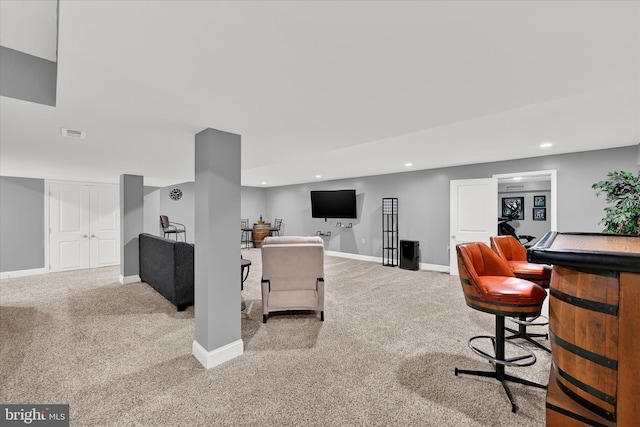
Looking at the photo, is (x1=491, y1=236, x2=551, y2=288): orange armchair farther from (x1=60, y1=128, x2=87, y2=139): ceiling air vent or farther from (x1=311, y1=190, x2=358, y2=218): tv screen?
(x1=311, y1=190, x2=358, y2=218): tv screen

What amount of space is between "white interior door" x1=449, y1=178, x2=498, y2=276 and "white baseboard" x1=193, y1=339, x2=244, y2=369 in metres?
4.50

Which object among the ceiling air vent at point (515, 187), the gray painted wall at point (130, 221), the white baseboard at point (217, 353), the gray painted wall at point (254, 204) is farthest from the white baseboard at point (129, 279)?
the ceiling air vent at point (515, 187)

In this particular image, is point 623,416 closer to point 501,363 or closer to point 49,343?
point 501,363

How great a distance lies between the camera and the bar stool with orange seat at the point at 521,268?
2.42 metres

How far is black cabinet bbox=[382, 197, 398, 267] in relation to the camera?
6879mm

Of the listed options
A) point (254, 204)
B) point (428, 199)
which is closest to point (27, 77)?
point (428, 199)

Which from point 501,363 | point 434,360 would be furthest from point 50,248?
point 501,363

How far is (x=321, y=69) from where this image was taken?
1439mm

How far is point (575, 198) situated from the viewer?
4355 millimetres

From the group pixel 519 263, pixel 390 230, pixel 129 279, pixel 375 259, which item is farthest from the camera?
pixel 375 259

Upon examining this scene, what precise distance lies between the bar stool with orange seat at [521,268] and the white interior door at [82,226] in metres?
7.77

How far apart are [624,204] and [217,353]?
4.27 m

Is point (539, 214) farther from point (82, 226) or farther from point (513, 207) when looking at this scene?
point (82, 226)

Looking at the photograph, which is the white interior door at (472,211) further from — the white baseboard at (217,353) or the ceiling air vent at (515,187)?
the white baseboard at (217,353)
